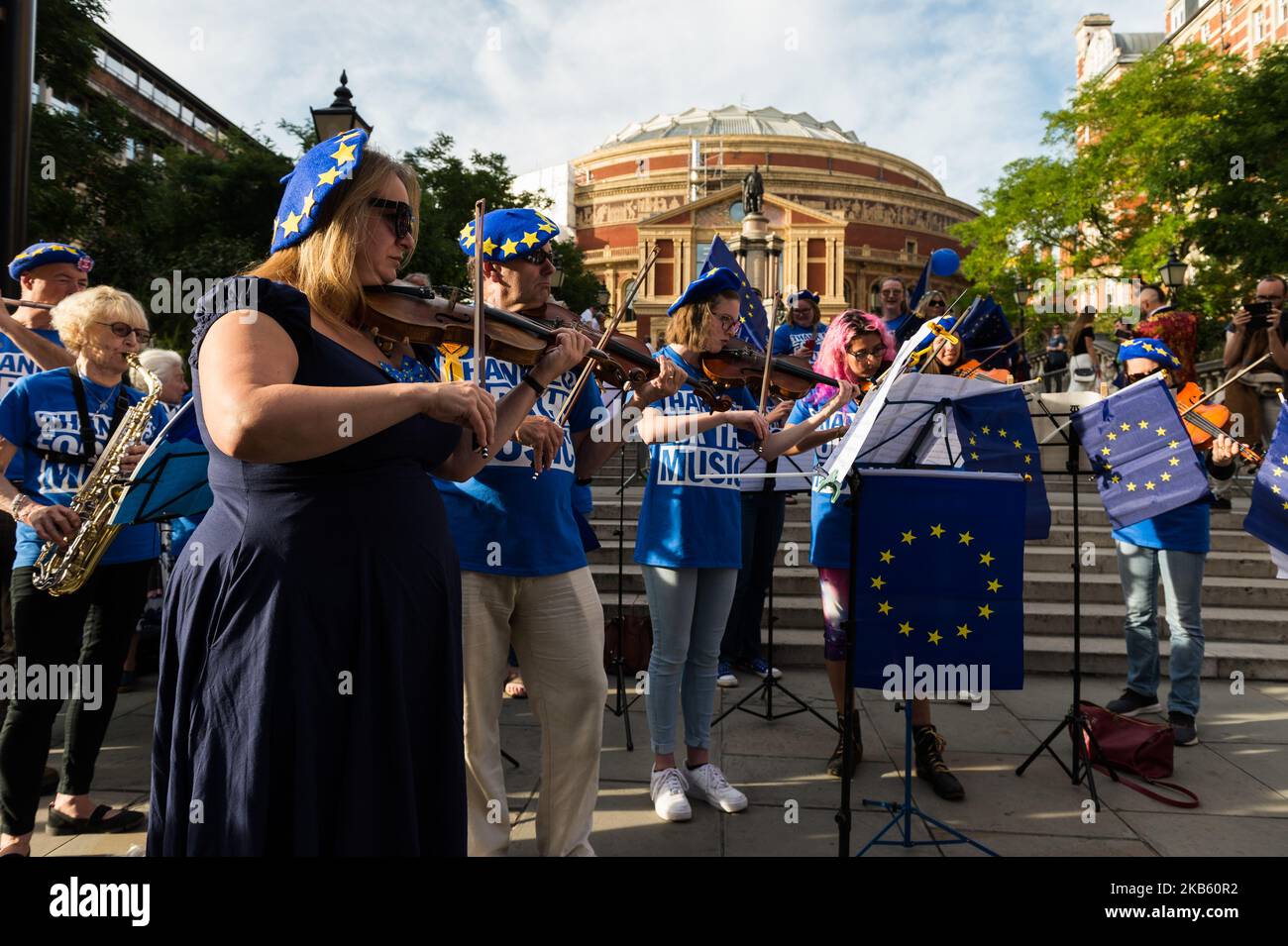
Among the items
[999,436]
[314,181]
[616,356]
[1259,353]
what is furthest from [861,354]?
[1259,353]

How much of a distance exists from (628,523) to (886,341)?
451 cm

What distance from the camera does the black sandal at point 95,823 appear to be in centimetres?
353

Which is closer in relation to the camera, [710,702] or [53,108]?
[710,702]

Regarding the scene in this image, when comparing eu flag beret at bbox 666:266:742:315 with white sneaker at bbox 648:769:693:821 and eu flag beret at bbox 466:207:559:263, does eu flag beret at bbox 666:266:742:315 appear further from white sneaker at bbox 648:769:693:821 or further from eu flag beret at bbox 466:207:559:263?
white sneaker at bbox 648:769:693:821

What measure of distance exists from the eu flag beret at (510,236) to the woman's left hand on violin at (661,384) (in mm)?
814

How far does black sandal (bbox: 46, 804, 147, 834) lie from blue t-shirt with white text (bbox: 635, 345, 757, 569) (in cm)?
254

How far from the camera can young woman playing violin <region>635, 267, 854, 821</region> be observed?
375 centimetres

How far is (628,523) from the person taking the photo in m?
8.92

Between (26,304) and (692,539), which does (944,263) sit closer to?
(692,539)

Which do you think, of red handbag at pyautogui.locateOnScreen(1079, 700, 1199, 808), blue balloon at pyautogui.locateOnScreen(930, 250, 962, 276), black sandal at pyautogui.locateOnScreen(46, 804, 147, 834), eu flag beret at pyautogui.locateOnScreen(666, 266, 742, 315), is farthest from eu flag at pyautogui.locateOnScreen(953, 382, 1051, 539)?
blue balloon at pyautogui.locateOnScreen(930, 250, 962, 276)
